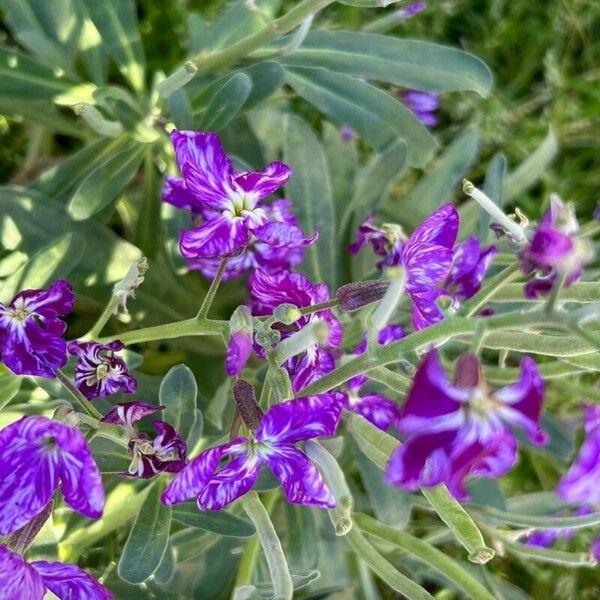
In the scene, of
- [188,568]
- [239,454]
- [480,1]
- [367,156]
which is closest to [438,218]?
[239,454]

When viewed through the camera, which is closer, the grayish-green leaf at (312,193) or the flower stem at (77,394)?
the flower stem at (77,394)

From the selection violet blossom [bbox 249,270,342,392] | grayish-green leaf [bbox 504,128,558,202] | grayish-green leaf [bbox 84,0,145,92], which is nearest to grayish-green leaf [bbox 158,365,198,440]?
violet blossom [bbox 249,270,342,392]

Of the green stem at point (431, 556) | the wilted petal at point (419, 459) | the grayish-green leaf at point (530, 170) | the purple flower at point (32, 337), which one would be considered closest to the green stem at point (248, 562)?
the green stem at point (431, 556)

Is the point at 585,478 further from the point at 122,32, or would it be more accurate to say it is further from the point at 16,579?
the point at 122,32

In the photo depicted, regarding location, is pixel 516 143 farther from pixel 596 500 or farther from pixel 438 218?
pixel 596 500

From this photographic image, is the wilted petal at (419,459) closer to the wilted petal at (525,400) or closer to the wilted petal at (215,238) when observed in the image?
the wilted petal at (525,400)

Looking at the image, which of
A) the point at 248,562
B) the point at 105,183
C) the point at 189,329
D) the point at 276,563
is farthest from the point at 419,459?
the point at 105,183
